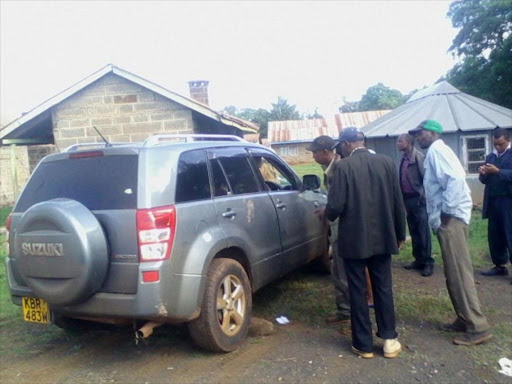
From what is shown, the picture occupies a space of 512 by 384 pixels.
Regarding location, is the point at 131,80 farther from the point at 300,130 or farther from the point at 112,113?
the point at 300,130

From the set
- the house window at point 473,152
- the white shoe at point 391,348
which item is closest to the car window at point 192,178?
the white shoe at point 391,348

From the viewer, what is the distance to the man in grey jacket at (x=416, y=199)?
6.91 meters

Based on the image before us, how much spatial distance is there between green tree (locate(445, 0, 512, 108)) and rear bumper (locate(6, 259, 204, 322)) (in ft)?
59.8

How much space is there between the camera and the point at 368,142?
15.8 m

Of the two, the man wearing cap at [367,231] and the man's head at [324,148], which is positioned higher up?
the man's head at [324,148]

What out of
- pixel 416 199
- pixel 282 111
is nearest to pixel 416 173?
pixel 416 199

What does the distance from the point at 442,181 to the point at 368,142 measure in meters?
11.3

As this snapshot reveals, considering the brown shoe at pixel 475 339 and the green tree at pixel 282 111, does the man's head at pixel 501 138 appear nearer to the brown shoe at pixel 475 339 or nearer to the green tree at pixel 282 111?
the brown shoe at pixel 475 339

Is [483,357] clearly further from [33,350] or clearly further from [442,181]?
[33,350]

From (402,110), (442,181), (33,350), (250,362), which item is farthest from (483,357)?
(402,110)

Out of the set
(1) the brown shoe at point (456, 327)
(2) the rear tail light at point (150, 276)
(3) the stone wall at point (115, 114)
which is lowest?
(1) the brown shoe at point (456, 327)

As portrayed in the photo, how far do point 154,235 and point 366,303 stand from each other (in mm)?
Answer: 1859

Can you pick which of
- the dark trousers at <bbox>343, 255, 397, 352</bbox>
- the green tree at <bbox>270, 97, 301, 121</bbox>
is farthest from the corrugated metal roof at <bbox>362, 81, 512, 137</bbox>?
the green tree at <bbox>270, 97, 301, 121</bbox>

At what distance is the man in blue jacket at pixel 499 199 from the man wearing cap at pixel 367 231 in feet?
8.53
